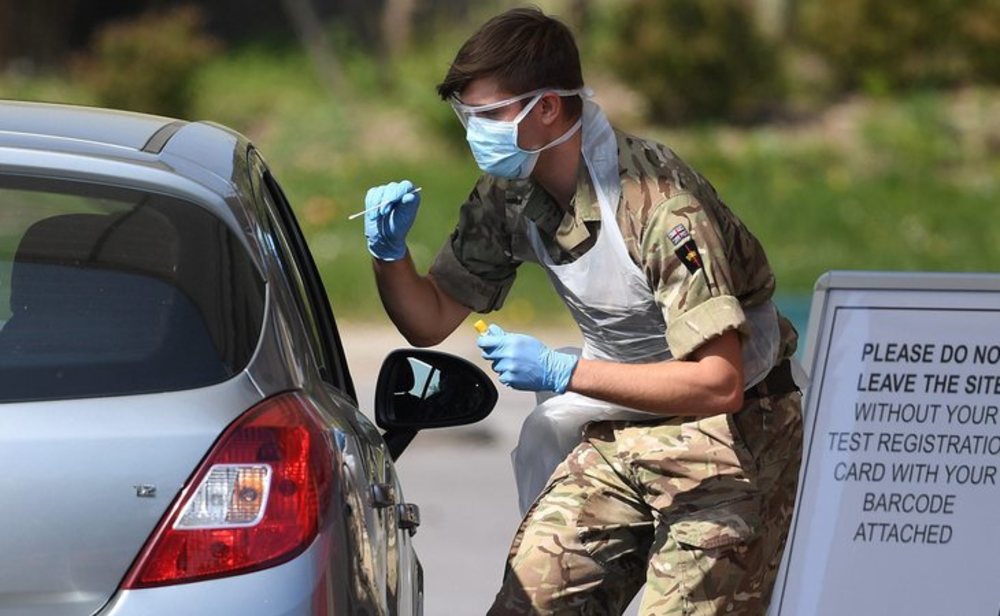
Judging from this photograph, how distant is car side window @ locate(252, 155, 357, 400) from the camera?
3609 mm

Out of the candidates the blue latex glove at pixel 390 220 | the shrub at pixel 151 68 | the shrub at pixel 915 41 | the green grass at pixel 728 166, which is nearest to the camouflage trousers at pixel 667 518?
the blue latex glove at pixel 390 220

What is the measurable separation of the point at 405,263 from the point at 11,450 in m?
1.60

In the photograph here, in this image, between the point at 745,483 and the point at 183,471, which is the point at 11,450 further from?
the point at 745,483

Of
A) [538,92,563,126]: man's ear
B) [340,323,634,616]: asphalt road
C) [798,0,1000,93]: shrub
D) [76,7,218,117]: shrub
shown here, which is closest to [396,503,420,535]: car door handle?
[538,92,563,126]: man's ear

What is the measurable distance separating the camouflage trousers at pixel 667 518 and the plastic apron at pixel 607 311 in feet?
0.21

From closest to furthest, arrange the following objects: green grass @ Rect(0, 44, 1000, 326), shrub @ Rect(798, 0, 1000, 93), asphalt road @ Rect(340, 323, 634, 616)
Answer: asphalt road @ Rect(340, 323, 634, 616) < green grass @ Rect(0, 44, 1000, 326) < shrub @ Rect(798, 0, 1000, 93)

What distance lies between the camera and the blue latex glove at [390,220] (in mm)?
3988

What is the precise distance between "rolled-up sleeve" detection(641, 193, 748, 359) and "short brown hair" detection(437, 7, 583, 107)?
0.37 meters

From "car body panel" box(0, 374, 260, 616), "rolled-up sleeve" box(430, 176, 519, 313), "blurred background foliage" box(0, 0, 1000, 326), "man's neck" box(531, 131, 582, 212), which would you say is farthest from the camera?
"blurred background foliage" box(0, 0, 1000, 326)

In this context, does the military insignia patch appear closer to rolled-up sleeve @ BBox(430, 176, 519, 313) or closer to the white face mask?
the white face mask

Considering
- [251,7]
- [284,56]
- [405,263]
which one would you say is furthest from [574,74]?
[251,7]

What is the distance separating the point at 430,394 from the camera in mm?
3758

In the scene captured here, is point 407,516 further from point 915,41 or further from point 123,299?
point 915,41

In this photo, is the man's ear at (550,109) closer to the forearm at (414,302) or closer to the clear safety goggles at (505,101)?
the clear safety goggles at (505,101)
